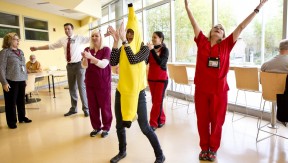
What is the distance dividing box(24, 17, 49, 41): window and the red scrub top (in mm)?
7317

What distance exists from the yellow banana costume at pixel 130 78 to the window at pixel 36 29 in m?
7.09

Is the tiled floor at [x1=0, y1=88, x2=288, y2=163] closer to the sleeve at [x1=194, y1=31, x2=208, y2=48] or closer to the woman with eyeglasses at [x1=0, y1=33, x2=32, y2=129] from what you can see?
the woman with eyeglasses at [x1=0, y1=33, x2=32, y2=129]

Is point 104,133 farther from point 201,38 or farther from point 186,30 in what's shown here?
point 186,30

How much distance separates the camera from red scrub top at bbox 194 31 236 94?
84.5 inches

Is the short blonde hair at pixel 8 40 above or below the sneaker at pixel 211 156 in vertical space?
above

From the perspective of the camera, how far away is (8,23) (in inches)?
277

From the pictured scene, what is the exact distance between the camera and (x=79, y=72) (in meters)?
4.16

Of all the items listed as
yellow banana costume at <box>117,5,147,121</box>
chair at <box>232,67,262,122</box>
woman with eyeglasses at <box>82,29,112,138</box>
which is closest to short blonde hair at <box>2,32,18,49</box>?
woman with eyeglasses at <box>82,29,112,138</box>

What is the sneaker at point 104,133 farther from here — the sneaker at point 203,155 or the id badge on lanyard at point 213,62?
the id badge on lanyard at point 213,62

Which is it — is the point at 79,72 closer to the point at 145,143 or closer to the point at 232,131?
the point at 145,143

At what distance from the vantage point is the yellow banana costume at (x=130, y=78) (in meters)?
1.92

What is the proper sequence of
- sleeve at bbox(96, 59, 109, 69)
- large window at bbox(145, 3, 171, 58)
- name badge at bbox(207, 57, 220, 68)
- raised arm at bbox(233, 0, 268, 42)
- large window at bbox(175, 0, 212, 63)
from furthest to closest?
1. large window at bbox(145, 3, 171, 58)
2. large window at bbox(175, 0, 212, 63)
3. sleeve at bbox(96, 59, 109, 69)
4. name badge at bbox(207, 57, 220, 68)
5. raised arm at bbox(233, 0, 268, 42)

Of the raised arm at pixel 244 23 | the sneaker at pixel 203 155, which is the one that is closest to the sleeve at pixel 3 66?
the sneaker at pixel 203 155

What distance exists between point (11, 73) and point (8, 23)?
4.38m
